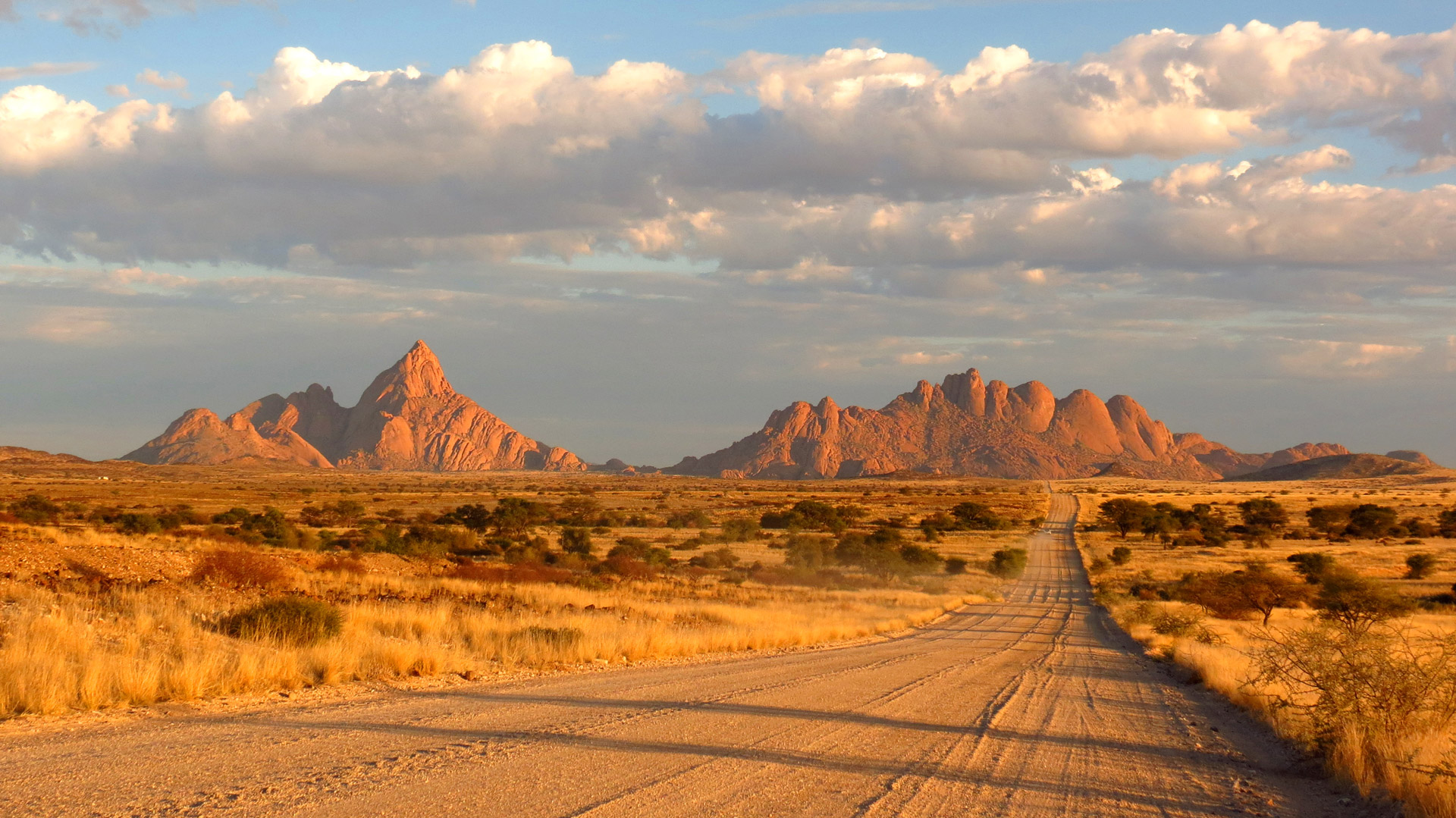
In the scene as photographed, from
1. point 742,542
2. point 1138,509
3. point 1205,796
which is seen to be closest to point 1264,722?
point 1205,796

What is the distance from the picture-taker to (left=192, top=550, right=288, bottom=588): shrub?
20.2m

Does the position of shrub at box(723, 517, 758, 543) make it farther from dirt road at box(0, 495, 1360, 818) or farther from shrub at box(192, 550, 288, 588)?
dirt road at box(0, 495, 1360, 818)

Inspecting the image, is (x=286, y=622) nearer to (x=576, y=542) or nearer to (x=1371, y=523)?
(x=576, y=542)

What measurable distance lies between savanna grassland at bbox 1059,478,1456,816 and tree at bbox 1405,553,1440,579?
92 mm

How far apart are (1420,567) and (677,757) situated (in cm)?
5577

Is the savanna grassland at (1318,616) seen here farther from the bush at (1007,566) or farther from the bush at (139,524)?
the bush at (139,524)

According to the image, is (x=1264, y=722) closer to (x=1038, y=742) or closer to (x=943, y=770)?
(x=1038, y=742)

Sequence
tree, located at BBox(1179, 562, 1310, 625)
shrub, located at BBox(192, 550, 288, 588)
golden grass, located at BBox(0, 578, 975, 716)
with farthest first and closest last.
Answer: tree, located at BBox(1179, 562, 1310, 625) < shrub, located at BBox(192, 550, 288, 588) < golden grass, located at BBox(0, 578, 975, 716)

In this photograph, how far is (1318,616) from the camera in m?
24.6

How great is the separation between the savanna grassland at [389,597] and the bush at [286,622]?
0.03m

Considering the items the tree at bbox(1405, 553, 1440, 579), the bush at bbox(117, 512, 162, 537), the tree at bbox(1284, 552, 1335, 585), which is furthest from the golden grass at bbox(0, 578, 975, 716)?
the tree at bbox(1405, 553, 1440, 579)

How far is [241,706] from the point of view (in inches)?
389

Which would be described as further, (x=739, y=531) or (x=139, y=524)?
(x=739, y=531)

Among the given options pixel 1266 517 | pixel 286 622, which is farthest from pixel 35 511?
pixel 1266 517
